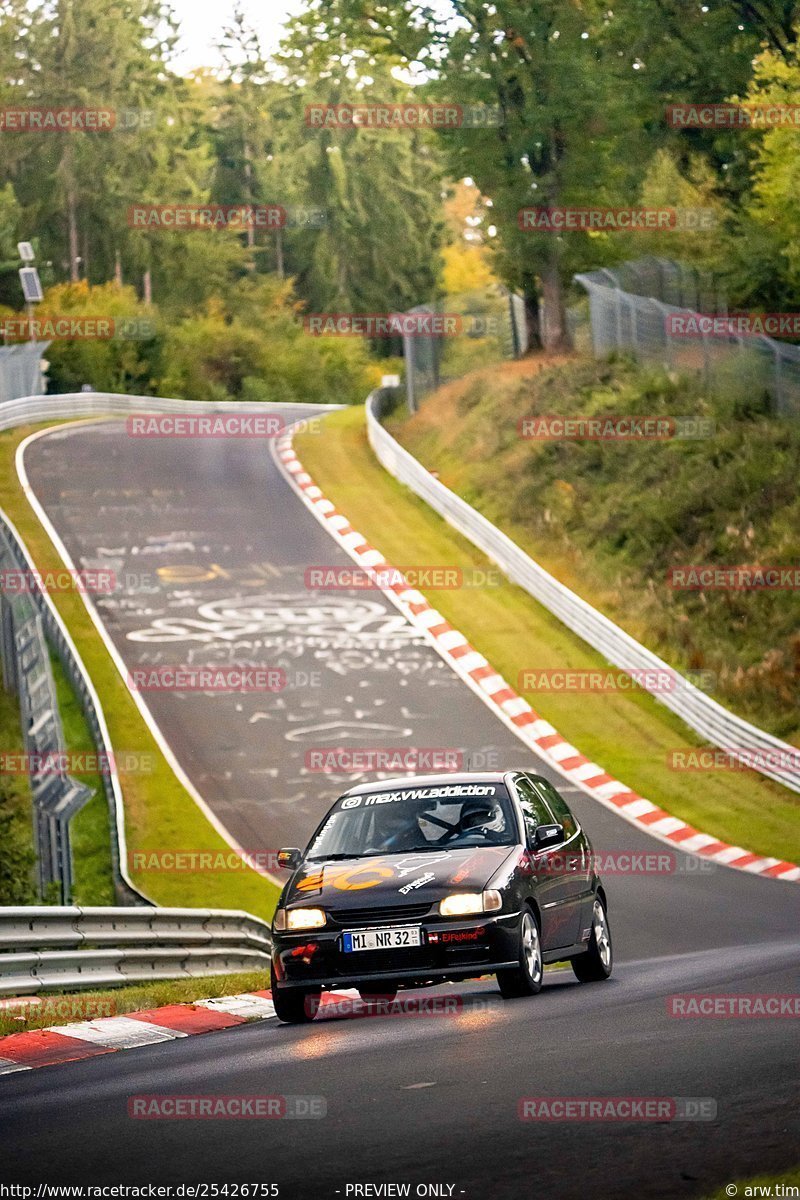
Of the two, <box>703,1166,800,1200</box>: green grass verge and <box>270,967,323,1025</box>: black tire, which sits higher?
Result: <box>703,1166,800,1200</box>: green grass verge

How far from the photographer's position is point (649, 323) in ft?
138

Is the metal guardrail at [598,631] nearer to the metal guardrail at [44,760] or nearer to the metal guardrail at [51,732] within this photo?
the metal guardrail at [51,732]

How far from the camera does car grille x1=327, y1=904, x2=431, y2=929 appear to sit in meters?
11.0

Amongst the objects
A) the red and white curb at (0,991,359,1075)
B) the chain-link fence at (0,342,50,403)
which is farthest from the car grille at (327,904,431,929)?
the chain-link fence at (0,342,50,403)

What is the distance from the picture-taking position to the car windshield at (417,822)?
38.9 ft

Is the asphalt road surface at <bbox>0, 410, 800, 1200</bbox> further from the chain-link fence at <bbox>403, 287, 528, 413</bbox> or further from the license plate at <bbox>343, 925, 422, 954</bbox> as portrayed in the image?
the chain-link fence at <bbox>403, 287, 528, 413</bbox>

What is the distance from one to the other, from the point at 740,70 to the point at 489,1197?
4611 cm

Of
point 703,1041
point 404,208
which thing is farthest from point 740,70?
point 404,208

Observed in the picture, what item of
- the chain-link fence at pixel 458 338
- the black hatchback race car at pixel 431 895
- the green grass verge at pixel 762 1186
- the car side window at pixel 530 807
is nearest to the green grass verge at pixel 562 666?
the chain-link fence at pixel 458 338

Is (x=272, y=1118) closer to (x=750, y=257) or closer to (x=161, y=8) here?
(x=750, y=257)

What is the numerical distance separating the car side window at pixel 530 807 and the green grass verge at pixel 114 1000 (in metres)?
2.60

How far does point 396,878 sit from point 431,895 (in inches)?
11.5

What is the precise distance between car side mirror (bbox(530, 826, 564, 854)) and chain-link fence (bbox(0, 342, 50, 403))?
136ft

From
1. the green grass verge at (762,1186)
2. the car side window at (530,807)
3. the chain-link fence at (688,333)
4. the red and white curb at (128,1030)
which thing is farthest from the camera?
the chain-link fence at (688,333)
